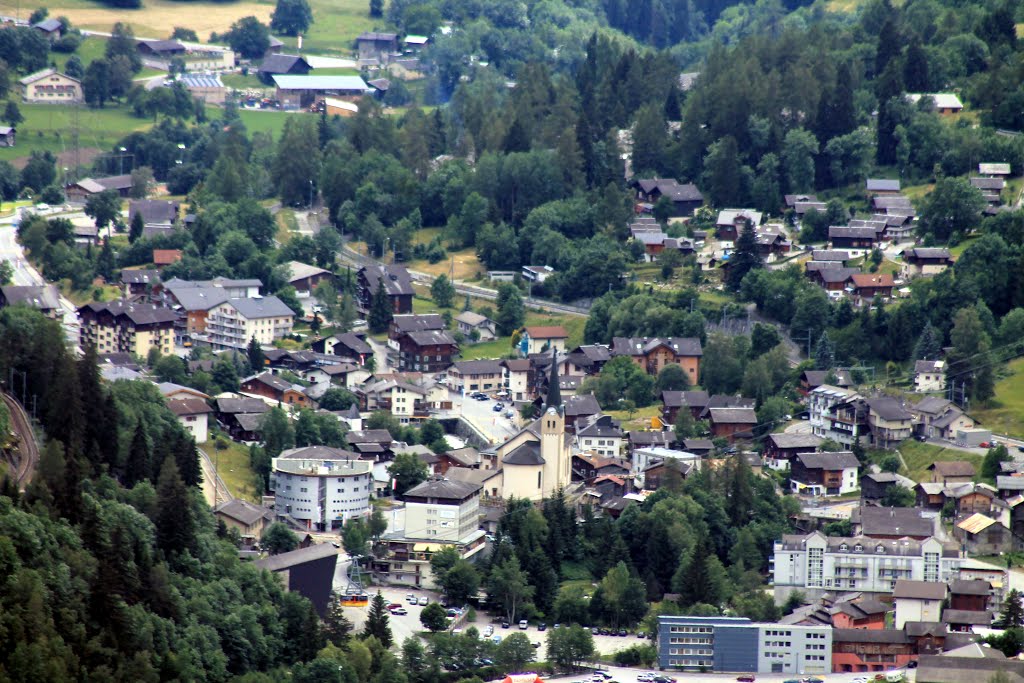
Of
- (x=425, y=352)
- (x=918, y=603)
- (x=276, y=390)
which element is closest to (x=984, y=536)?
(x=918, y=603)

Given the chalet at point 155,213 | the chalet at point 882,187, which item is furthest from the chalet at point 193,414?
the chalet at point 882,187

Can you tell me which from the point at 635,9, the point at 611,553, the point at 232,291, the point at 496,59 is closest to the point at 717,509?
the point at 611,553

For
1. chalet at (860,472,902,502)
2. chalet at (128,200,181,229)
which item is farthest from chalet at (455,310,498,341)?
chalet at (860,472,902,502)

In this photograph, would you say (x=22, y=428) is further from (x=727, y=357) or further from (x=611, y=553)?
(x=727, y=357)

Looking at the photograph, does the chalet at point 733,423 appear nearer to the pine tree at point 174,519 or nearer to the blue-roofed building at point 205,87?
the pine tree at point 174,519

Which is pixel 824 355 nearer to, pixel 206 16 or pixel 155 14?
pixel 155 14
